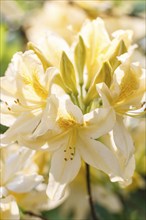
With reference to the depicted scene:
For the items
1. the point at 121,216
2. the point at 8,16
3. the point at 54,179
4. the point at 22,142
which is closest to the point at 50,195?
the point at 54,179

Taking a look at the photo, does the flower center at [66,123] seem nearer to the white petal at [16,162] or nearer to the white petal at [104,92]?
the white petal at [104,92]

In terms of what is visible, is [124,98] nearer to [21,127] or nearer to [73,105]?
[73,105]

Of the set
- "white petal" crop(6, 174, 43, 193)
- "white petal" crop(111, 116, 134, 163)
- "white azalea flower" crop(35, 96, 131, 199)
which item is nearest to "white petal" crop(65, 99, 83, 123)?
"white azalea flower" crop(35, 96, 131, 199)

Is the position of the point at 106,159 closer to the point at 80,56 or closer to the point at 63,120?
the point at 63,120

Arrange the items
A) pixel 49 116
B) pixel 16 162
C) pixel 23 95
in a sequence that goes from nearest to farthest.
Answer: pixel 49 116, pixel 23 95, pixel 16 162

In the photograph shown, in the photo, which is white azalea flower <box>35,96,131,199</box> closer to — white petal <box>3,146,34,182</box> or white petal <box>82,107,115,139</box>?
white petal <box>82,107,115,139</box>

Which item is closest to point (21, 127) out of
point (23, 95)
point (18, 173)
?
point (23, 95)

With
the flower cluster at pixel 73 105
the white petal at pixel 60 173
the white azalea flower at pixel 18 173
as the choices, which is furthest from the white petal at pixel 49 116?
the white azalea flower at pixel 18 173
